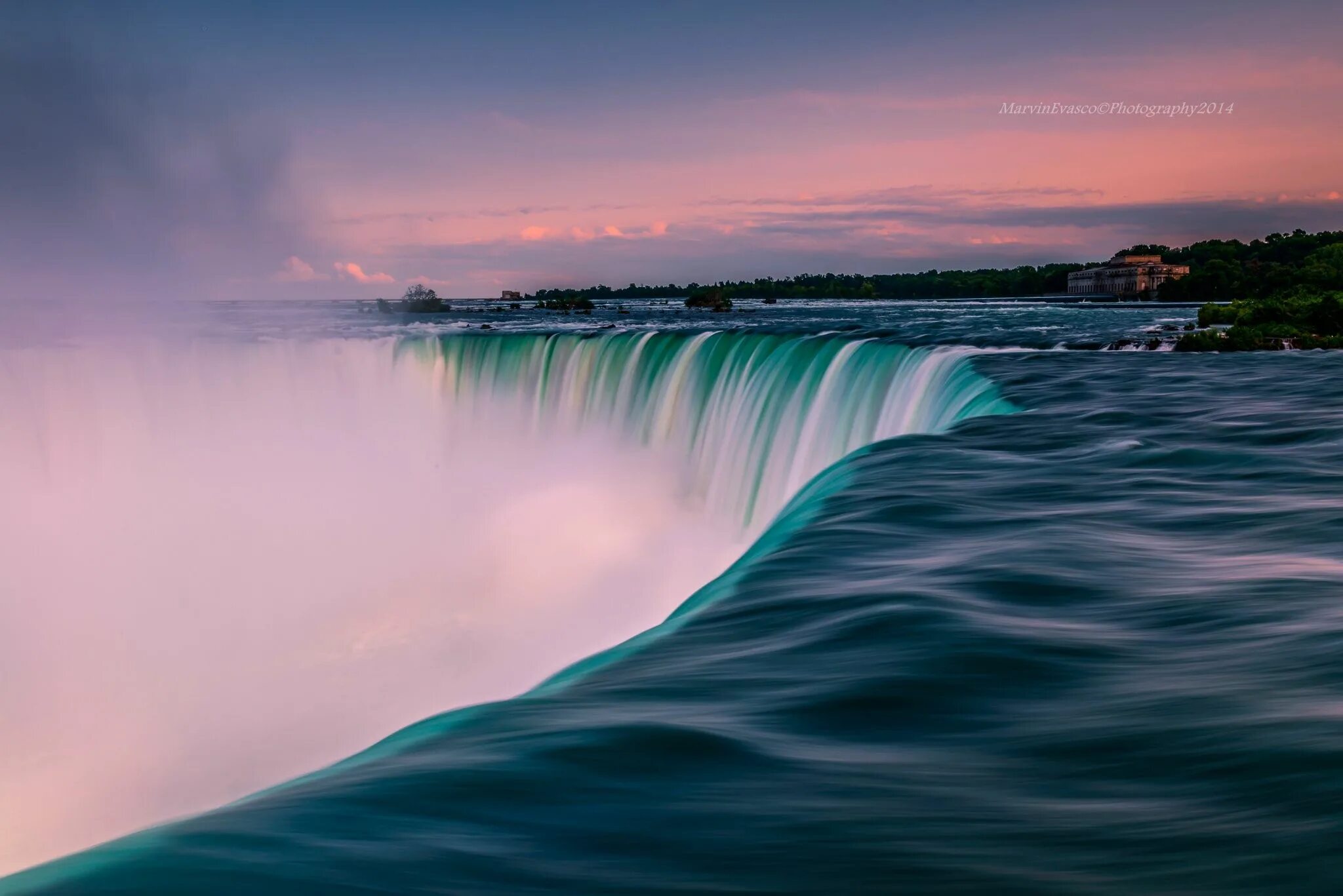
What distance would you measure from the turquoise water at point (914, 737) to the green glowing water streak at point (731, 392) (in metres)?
6.50

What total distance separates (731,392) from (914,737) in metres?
20.6

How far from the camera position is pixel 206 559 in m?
23.2

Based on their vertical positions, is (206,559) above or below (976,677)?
below

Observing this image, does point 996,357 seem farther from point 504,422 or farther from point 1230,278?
point 1230,278

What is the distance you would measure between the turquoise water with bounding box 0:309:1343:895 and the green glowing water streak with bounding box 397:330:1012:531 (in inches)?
256

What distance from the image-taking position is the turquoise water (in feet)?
9.21

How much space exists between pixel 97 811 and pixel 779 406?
43.0ft

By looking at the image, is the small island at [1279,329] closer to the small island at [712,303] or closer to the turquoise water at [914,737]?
the turquoise water at [914,737]

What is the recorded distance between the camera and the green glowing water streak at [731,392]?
18.0 m

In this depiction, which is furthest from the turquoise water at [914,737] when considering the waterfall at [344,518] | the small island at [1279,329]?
the small island at [1279,329]

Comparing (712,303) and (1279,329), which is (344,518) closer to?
(1279,329)

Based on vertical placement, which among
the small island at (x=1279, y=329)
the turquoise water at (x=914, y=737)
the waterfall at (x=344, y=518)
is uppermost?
the small island at (x=1279, y=329)

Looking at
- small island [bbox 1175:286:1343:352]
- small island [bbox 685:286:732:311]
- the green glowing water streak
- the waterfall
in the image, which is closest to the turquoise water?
the green glowing water streak

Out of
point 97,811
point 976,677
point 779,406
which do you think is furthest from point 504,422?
point 976,677
